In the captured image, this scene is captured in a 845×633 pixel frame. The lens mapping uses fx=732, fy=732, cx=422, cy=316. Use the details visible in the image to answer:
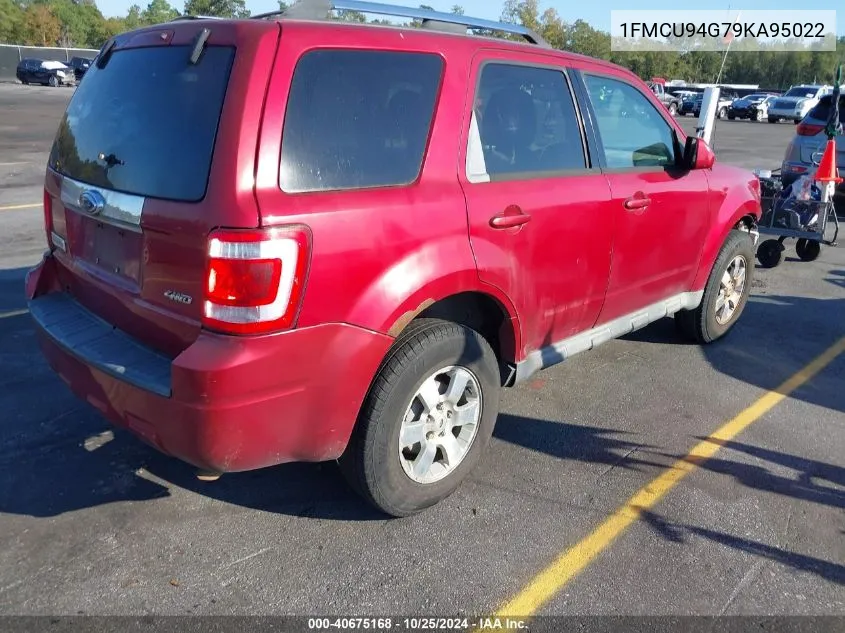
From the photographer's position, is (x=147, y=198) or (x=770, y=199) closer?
(x=147, y=198)

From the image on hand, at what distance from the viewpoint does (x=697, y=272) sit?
4855 millimetres

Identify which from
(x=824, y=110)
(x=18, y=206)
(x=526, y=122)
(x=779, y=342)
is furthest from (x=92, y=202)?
(x=824, y=110)

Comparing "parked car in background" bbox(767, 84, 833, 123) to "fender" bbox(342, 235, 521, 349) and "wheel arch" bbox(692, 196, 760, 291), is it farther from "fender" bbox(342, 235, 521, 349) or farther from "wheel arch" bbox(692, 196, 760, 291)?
"fender" bbox(342, 235, 521, 349)

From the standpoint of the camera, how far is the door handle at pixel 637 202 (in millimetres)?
3955

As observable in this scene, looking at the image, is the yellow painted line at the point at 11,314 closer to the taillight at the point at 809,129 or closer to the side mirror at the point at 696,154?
the side mirror at the point at 696,154

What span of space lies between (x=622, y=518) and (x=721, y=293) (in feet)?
8.68

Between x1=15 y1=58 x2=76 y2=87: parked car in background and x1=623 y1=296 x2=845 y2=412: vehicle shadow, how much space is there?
47.6 metres

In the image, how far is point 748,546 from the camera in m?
3.05

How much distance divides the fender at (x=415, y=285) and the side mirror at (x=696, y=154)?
1.97 metres

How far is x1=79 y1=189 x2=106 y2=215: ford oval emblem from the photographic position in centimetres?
287

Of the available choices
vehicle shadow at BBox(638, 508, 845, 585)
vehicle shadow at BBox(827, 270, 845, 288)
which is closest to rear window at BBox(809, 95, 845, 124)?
vehicle shadow at BBox(827, 270, 845, 288)

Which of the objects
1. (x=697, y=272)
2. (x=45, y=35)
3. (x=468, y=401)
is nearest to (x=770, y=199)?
(x=697, y=272)

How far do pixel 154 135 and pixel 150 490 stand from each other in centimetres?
161

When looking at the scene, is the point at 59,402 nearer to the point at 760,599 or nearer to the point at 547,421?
the point at 547,421
